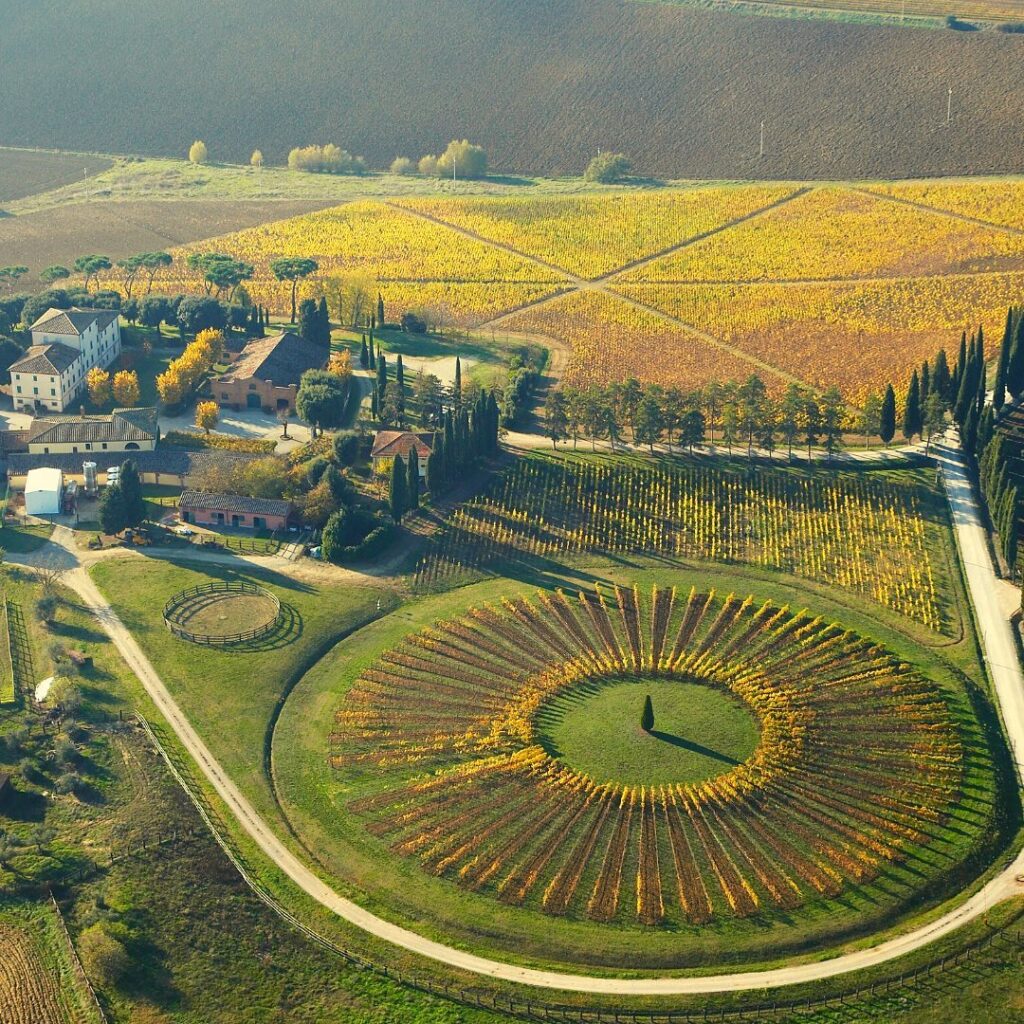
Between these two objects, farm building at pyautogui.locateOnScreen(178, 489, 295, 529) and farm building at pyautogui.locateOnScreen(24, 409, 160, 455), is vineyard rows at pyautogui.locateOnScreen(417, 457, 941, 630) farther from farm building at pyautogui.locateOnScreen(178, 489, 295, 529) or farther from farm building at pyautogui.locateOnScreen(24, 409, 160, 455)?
farm building at pyautogui.locateOnScreen(24, 409, 160, 455)

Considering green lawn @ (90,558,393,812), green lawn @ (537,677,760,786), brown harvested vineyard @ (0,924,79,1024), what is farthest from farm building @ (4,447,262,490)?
brown harvested vineyard @ (0,924,79,1024)

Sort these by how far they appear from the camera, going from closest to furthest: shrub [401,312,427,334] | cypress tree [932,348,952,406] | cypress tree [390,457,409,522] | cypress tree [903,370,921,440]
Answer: cypress tree [390,457,409,522], cypress tree [903,370,921,440], cypress tree [932,348,952,406], shrub [401,312,427,334]

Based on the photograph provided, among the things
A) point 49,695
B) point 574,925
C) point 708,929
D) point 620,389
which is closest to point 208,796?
point 49,695

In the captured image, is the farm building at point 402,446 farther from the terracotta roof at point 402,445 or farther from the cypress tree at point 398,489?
the cypress tree at point 398,489

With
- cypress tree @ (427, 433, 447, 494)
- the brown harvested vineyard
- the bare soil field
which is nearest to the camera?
the brown harvested vineyard

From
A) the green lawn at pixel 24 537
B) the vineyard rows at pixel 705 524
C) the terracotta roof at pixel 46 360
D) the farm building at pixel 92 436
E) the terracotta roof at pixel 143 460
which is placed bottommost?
the green lawn at pixel 24 537

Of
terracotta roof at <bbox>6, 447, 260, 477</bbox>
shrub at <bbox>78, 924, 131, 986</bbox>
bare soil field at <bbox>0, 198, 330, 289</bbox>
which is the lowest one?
shrub at <bbox>78, 924, 131, 986</bbox>

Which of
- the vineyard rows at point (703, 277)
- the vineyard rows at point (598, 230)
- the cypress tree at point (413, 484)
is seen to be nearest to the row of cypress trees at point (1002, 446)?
the vineyard rows at point (703, 277)

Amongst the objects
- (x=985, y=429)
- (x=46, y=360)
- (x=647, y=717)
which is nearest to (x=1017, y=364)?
(x=985, y=429)
